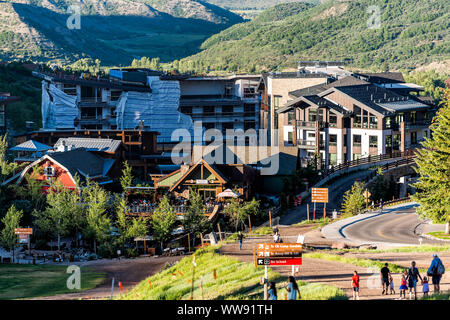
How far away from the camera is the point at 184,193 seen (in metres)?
75.4

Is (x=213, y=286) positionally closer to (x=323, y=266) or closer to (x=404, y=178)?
(x=323, y=266)

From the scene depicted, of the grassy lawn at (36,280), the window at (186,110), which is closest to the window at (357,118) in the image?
the window at (186,110)

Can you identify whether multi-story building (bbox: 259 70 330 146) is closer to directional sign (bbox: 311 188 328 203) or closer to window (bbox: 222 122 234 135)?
window (bbox: 222 122 234 135)

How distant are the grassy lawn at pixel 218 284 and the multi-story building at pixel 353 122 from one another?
163 feet

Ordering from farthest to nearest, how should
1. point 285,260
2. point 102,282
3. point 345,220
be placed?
point 345,220
point 102,282
point 285,260

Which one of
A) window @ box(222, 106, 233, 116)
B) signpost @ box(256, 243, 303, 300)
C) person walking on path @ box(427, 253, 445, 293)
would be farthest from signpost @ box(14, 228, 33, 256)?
window @ box(222, 106, 233, 116)

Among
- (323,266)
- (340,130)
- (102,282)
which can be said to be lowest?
(102,282)

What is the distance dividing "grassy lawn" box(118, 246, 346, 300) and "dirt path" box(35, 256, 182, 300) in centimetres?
542

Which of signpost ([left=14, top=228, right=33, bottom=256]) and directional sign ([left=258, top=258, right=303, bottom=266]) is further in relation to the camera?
signpost ([left=14, top=228, right=33, bottom=256])

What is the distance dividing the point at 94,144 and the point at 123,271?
102 feet

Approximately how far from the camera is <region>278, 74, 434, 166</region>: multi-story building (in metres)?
96.8

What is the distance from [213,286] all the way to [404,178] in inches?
1901

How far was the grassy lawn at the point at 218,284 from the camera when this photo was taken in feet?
118

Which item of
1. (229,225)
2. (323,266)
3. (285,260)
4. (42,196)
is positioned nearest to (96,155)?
(42,196)
